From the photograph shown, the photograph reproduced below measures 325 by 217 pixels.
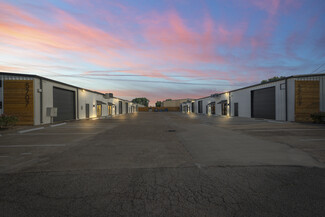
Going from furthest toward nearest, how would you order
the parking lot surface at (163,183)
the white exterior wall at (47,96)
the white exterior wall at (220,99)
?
the white exterior wall at (220,99) < the white exterior wall at (47,96) < the parking lot surface at (163,183)

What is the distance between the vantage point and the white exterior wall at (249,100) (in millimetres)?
16938

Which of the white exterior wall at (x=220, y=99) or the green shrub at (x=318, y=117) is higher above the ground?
the white exterior wall at (x=220, y=99)

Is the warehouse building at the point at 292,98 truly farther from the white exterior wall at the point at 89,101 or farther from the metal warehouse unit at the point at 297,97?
the white exterior wall at the point at 89,101

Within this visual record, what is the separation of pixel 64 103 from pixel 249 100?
26.9 m

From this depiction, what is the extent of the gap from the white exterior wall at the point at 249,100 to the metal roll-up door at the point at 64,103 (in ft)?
87.0

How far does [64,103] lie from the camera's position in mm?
19297

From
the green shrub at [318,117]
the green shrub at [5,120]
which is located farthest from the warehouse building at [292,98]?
the green shrub at [5,120]

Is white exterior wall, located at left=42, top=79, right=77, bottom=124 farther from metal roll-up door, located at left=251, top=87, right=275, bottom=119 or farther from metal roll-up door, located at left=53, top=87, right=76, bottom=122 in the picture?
metal roll-up door, located at left=251, top=87, right=275, bottom=119

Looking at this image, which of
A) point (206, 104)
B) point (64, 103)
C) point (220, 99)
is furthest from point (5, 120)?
point (206, 104)

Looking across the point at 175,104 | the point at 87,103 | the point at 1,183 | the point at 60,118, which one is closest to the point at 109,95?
the point at 87,103

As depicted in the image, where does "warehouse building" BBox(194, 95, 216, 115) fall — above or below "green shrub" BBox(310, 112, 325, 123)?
above

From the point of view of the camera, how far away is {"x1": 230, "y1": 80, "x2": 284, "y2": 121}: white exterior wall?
1694 centimetres

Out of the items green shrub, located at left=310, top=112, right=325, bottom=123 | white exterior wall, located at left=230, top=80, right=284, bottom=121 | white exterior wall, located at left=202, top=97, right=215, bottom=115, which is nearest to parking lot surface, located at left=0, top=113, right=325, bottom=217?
green shrub, located at left=310, top=112, right=325, bottom=123

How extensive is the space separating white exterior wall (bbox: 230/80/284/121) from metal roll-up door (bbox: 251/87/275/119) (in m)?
0.58
